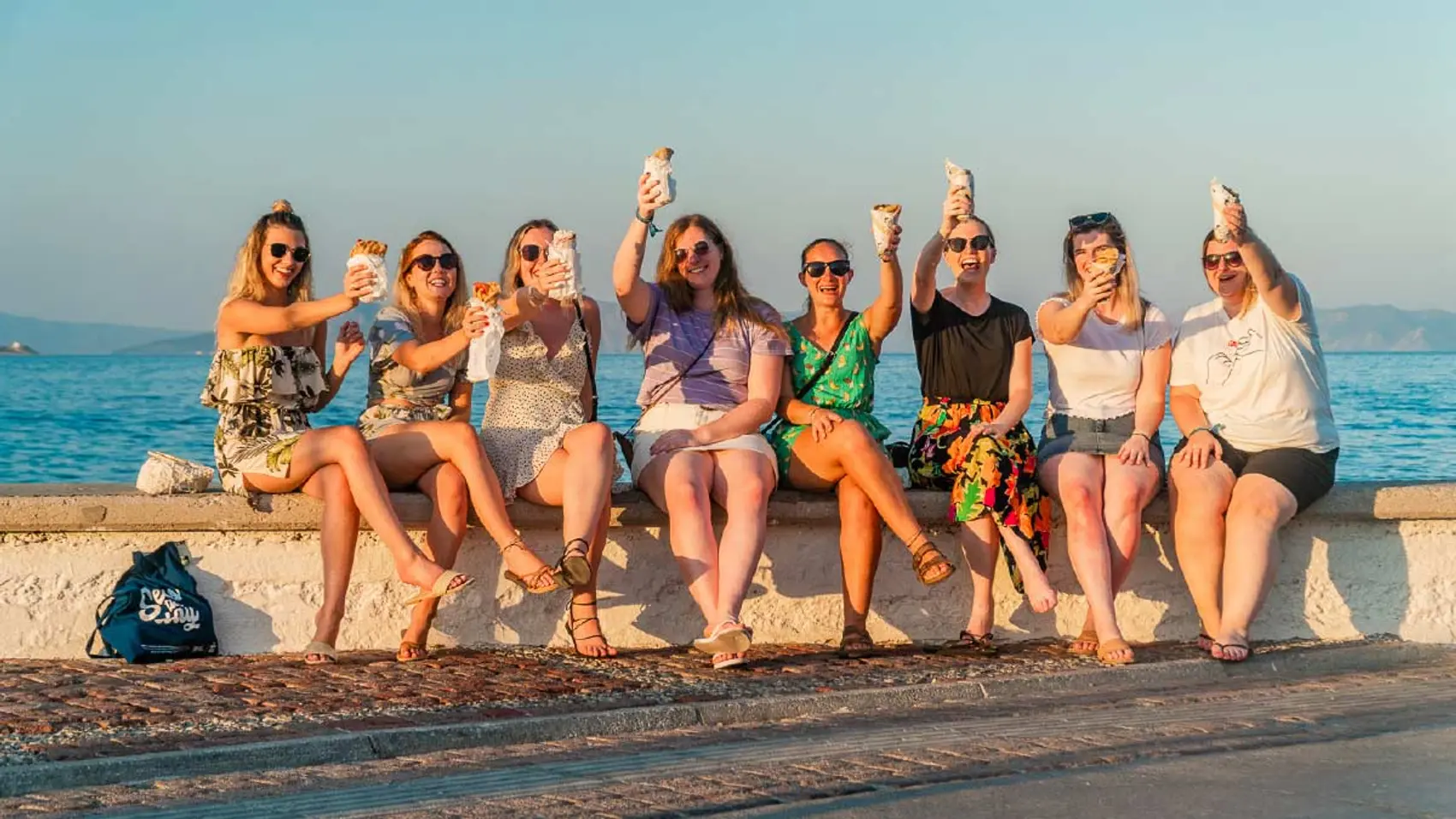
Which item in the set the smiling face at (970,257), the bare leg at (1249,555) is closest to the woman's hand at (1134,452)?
the bare leg at (1249,555)

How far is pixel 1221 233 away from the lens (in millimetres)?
6590

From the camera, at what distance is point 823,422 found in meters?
6.63

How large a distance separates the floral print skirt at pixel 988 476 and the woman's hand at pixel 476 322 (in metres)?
1.85

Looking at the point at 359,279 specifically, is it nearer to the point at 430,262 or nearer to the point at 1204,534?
the point at 430,262

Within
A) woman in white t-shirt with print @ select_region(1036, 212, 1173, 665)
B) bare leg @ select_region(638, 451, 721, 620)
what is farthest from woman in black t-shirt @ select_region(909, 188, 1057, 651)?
bare leg @ select_region(638, 451, 721, 620)

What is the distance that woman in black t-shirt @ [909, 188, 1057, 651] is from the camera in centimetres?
661

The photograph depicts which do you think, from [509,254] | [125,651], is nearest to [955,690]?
[509,254]

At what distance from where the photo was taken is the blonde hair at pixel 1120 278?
6969 mm

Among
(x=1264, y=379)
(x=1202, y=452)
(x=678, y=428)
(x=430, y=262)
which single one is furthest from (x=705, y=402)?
(x=1264, y=379)

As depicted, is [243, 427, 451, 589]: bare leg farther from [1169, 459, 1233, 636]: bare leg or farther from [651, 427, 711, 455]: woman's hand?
[1169, 459, 1233, 636]: bare leg

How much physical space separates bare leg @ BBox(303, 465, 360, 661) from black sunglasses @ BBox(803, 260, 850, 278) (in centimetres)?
204

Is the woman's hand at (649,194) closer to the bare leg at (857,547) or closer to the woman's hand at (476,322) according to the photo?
the woman's hand at (476,322)

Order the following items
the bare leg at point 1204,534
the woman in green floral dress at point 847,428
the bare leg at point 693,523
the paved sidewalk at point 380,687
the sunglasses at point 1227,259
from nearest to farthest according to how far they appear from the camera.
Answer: the paved sidewalk at point 380,687 < the bare leg at point 693,523 < the woman in green floral dress at point 847,428 < the bare leg at point 1204,534 < the sunglasses at point 1227,259

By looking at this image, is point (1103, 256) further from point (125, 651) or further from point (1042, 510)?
point (125, 651)
